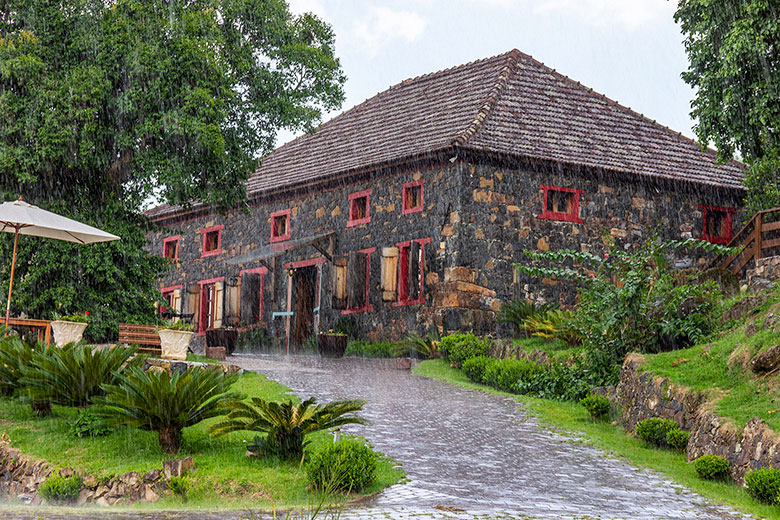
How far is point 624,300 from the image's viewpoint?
15.4 m

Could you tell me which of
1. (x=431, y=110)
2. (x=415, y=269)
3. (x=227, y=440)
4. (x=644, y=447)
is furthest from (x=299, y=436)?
(x=431, y=110)

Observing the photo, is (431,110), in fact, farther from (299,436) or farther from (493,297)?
(299,436)

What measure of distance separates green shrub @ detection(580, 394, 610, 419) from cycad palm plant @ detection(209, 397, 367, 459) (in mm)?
4991

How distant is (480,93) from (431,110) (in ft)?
4.83

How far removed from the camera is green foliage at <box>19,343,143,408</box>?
12.5 meters

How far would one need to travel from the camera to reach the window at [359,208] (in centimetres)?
2522

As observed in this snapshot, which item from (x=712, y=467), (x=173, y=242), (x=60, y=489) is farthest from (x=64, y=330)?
(x=173, y=242)

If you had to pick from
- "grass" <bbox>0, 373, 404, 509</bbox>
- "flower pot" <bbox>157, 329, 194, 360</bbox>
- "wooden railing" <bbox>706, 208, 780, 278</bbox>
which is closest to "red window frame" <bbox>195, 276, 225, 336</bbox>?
"flower pot" <bbox>157, 329, 194, 360</bbox>

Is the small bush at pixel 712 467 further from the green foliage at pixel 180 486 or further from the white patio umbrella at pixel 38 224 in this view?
the white patio umbrella at pixel 38 224

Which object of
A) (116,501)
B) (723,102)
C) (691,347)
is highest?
(723,102)

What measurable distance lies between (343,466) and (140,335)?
9333 millimetres

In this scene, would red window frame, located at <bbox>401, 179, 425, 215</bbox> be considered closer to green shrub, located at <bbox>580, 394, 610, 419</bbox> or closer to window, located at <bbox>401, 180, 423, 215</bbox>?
window, located at <bbox>401, 180, 423, 215</bbox>

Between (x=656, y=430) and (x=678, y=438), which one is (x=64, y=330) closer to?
(x=656, y=430)

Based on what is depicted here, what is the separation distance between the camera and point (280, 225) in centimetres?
2822
